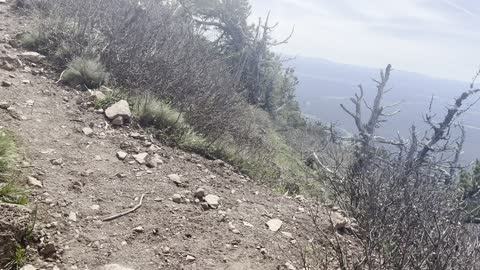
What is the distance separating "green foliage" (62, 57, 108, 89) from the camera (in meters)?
5.09

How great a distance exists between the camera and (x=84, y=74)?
17.0 feet

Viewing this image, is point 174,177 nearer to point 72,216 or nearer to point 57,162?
point 57,162

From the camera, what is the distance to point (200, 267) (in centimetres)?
265

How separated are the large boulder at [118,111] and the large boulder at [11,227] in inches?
86.1

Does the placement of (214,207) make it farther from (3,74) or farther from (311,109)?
(311,109)

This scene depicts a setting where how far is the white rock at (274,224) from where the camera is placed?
3.41 m

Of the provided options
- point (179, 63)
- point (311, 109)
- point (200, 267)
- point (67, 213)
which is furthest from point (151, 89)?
point (311, 109)

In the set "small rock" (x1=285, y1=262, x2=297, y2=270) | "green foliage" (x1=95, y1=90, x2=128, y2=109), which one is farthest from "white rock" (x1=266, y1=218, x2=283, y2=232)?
"green foliage" (x1=95, y1=90, x2=128, y2=109)

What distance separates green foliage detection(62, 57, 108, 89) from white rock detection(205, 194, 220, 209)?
8.36 feet

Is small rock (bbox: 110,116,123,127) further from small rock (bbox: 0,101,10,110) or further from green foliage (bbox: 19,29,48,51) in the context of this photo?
green foliage (bbox: 19,29,48,51)

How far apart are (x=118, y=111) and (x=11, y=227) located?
243 cm

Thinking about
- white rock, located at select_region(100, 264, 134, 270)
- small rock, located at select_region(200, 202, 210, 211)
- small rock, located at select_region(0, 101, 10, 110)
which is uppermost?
small rock, located at select_region(0, 101, 10, 110)

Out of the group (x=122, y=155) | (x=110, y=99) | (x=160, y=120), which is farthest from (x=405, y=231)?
(x=110, y=99)

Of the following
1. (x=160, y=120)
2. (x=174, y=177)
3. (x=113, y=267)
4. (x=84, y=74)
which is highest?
(x=84, y=74)
